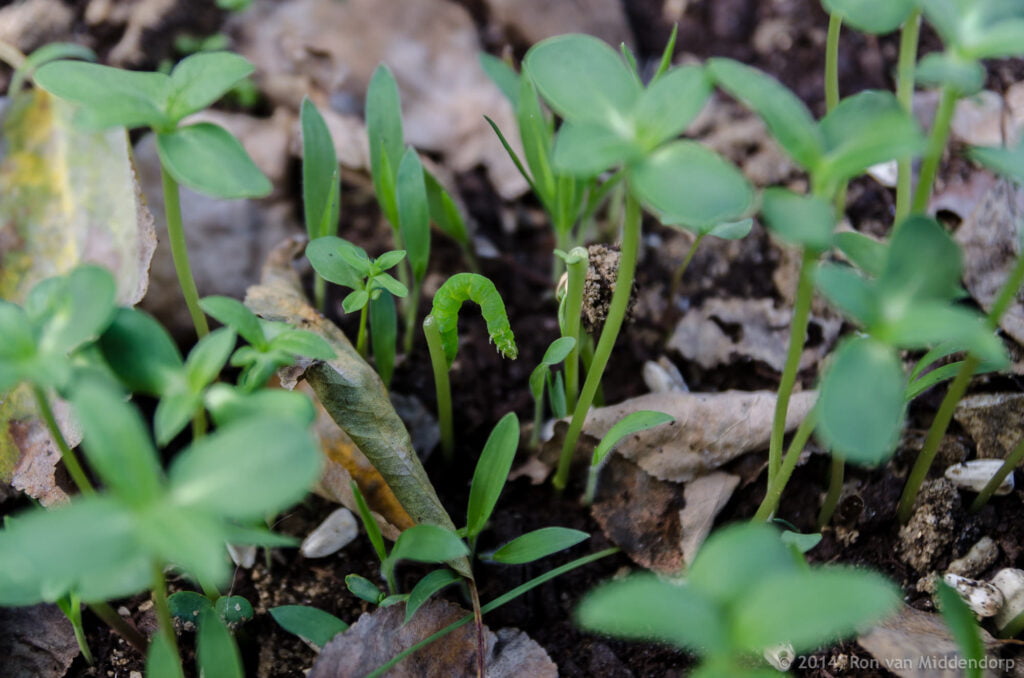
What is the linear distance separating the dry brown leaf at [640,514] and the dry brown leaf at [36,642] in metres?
0.69

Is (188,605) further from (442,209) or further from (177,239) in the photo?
(442,209)

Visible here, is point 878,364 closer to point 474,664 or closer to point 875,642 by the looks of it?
point 875,642

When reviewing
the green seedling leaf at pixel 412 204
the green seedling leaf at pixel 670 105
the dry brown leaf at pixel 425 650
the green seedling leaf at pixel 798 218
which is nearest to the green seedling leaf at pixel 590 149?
the green seedling leaf at pixel 670 105

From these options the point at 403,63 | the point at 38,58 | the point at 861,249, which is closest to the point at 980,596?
the point at 861,249

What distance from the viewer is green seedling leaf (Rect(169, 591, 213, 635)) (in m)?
0.96

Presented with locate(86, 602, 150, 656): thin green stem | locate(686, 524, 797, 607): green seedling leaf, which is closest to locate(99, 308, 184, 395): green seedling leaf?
locate(86, 602, 150, 656): thin green stem

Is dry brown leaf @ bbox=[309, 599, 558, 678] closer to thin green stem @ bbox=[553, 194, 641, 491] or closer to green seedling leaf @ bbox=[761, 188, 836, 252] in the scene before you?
thin green stem @ bbox=[553, 194, 641, 491]

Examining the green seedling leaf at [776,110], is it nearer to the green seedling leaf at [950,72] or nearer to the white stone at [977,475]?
the green seedling leaf at [950,72]

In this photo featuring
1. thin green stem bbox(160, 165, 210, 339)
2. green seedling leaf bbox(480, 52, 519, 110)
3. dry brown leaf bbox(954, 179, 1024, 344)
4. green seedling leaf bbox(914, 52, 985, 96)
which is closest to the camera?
green seedling leaf bbox(914, 52, 985, 96)

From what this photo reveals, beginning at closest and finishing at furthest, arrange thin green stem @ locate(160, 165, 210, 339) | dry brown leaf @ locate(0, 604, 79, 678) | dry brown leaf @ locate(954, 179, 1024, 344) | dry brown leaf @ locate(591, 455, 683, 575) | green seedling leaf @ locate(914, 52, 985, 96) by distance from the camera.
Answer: green seedling leaf @ locate(914, 52, 985, 96)
thin green stem @ locate(160, 165, 210, 339)
dry brown leaf @ locate(0, 604, 79, 678)
dry brown leaf @ locate(591, 455, 683, 575)
dry brown leaf @ locate(954, 179, 1024, 344)

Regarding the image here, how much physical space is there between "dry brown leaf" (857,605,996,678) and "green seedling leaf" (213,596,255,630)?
2.36ft

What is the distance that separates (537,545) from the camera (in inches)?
39.4

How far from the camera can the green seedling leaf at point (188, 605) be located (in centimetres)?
96

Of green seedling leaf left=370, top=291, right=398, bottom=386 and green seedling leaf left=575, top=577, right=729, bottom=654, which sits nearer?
green seedling leaf left=575, top=577, right=729, bottom=654
